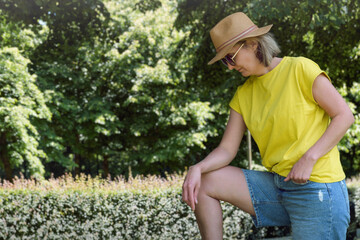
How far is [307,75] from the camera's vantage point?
7.30 ft

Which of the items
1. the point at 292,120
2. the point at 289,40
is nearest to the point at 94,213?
the point at 289,40

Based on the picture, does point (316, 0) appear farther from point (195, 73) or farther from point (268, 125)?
point (195, 73)

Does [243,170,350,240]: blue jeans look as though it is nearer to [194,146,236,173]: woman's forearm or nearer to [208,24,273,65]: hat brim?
[194,146,236,173]: woman's forearm

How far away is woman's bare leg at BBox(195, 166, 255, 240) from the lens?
2369mm

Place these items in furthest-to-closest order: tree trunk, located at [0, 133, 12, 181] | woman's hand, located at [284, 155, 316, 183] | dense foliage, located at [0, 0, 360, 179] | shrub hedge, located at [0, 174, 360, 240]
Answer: tree trunk, located at [0, 133, 12, 181] < dense foliage, located at [0, 0, 360, 179] < shrub hedge, located at [0, 174, 360, 240] < woman's hand, located at [284, 155, 316, 183]

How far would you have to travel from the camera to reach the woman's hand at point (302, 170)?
2.12m

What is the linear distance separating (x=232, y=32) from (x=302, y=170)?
0.80 metres

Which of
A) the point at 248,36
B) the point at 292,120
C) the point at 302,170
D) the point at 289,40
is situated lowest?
the point at 302,170

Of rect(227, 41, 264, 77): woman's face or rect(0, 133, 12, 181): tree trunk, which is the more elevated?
rect(0, 133, 12, 181): tree trunk

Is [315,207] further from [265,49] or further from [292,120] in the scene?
[265,49]

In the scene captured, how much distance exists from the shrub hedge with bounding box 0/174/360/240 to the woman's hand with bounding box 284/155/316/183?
561 centimetres

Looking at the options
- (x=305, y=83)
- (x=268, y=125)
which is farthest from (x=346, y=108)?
(x=268, y=125)

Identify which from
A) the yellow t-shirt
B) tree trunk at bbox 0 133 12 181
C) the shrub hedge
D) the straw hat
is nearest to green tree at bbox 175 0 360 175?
the shrub hedge

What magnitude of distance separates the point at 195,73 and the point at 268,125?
29.3 feet
